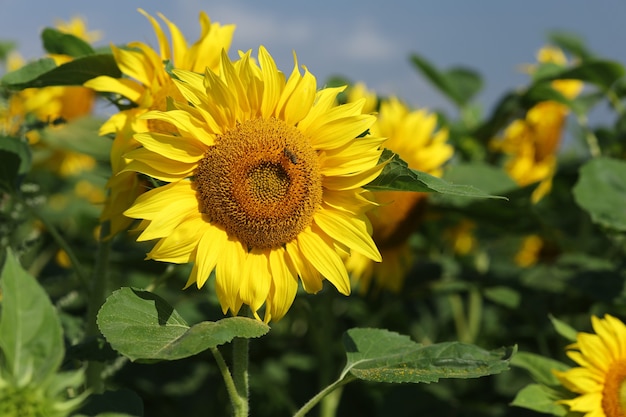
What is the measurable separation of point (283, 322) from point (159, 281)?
5.31ft

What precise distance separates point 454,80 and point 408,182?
242 centimetres

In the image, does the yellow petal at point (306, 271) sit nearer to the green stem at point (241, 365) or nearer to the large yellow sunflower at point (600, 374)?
the green stem at point (241, 365)

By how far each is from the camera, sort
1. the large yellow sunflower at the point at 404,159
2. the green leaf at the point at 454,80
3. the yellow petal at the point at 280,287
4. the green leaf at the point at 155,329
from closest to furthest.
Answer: the green leaf at the point at 155,329 < the yellow petal at the point at 280,287 < the large yellow sunflower at the point at 404,159 < the green leaf at the point at 454,80

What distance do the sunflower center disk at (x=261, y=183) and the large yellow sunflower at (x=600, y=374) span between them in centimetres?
72

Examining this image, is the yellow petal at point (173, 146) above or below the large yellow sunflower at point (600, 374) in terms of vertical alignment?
above

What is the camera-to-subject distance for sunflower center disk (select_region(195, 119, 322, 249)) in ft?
4.86

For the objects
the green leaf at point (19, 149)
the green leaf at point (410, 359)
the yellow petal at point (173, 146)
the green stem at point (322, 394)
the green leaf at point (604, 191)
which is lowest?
the green stem at point (322, 394)

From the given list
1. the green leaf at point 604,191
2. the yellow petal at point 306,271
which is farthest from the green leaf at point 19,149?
the green leaf at point 604,191

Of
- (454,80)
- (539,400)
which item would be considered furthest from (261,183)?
(454,80)

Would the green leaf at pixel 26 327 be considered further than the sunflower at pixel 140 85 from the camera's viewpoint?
No

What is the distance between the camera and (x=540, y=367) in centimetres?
188

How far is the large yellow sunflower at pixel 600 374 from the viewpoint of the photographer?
5.79ft

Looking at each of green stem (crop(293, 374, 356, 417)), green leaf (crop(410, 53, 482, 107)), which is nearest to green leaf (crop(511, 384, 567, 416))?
green stem (crop(293, 374, 356, 417))

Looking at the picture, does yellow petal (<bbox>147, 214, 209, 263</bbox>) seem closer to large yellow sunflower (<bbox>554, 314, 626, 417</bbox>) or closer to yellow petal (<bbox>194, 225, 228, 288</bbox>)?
yellow petal (<bbox>194, 225, 228, 288</bbox>)
